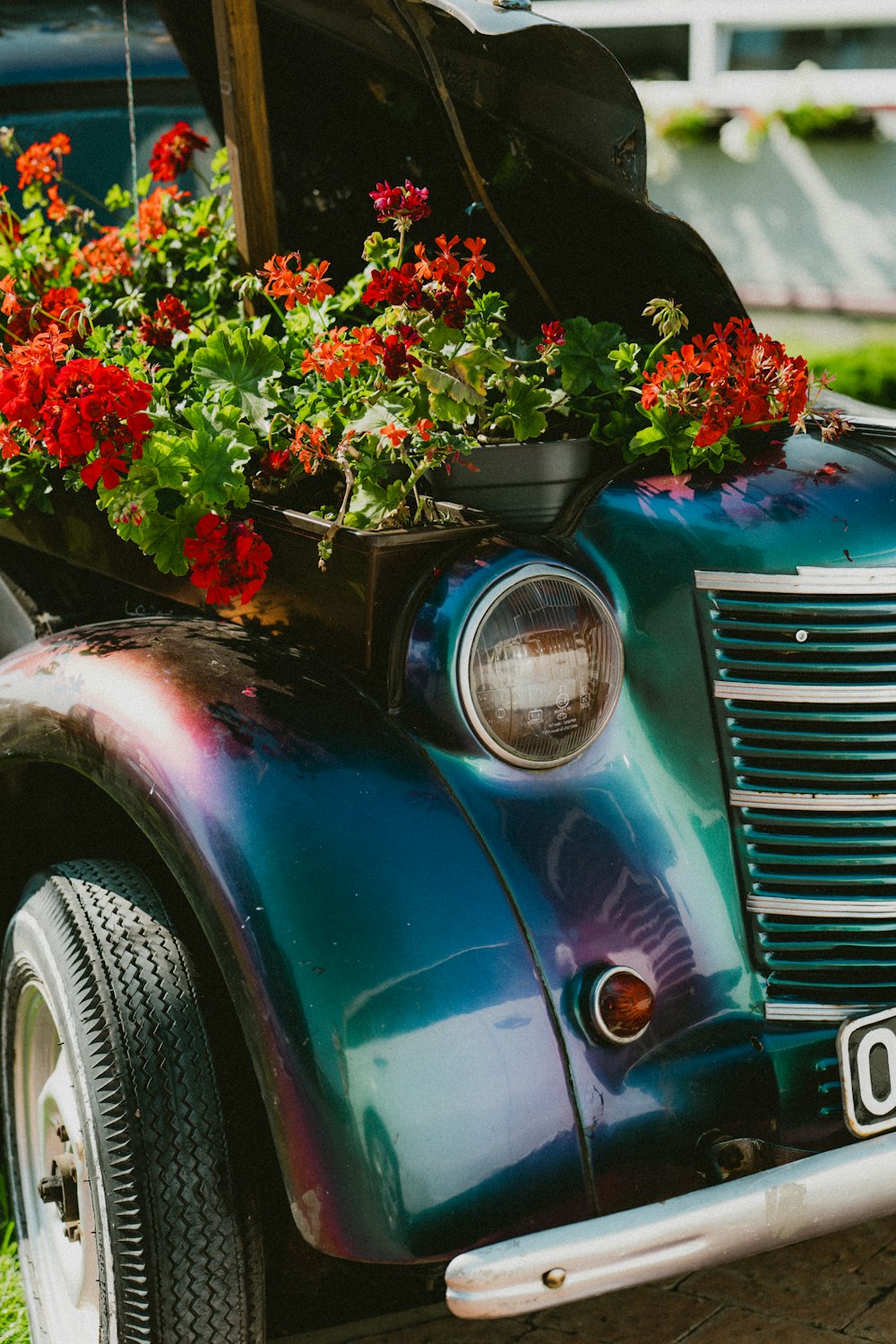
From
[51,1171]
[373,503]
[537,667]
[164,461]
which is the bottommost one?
[51,1171]

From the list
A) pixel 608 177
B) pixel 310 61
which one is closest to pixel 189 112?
pixel 310 61

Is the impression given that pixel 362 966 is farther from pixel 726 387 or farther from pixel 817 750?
pixel 726 387

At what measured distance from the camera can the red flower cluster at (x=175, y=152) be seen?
10.9ft

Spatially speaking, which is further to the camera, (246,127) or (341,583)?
(246,127)

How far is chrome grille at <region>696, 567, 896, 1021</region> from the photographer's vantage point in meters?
1.96

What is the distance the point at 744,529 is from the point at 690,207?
8425 mm

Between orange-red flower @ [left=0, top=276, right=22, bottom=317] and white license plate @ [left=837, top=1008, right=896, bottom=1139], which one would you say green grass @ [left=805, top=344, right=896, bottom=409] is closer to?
orange-red flower @ [left=0, top=276, right=22, bottom=317]

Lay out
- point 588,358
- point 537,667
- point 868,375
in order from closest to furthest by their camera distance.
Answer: point 537,667 → point 588,358 → point 868,375

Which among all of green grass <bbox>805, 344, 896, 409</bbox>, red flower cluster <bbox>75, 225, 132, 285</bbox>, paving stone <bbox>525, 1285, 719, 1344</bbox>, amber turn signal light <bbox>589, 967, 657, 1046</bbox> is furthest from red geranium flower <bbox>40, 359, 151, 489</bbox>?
green grass <bbox>805, 344, 896, 409</bbox>

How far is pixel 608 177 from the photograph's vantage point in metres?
2.31

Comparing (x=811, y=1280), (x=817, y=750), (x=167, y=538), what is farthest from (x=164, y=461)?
(x=811, y=1280)

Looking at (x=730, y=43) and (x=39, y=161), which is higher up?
(x=730, y=43)

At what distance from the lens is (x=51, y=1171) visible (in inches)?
86.0

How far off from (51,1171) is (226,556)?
3.26 ft
